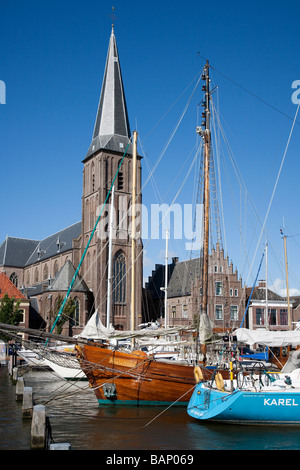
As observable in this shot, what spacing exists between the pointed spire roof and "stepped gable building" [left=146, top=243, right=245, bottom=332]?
70.0ft

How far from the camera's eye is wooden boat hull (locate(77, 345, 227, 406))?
21.2 meters

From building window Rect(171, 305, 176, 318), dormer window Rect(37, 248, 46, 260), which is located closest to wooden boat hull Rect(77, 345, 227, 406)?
building window Rect(171, 305, 176, 318)

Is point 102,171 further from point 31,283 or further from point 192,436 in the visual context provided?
point 192,436

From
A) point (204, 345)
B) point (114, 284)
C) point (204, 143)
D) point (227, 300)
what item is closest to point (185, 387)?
point (204, 345)

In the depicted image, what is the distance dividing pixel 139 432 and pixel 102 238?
1961 inches

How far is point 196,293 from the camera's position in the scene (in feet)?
212

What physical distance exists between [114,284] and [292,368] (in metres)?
48.5

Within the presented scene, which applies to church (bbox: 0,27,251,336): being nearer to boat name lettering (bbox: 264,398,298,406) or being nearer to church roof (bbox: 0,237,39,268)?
church roof (bbox: 0,237,39,268)

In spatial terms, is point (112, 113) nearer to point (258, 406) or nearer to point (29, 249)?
point (29, 249)

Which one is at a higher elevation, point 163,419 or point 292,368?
point 292,368

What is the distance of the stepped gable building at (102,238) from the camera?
Result: 2585 inches

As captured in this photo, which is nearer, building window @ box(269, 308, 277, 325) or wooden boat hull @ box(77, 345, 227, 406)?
wooden boat hull @ box(77, 345, 227, 406)

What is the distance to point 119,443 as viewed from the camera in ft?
47.3
